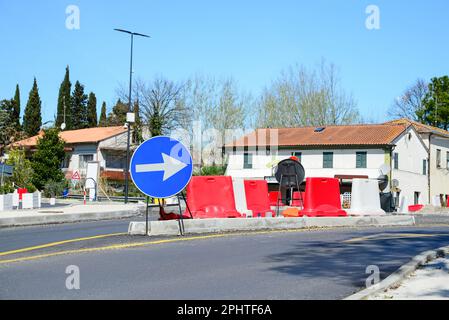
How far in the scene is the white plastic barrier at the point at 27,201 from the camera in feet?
87.0

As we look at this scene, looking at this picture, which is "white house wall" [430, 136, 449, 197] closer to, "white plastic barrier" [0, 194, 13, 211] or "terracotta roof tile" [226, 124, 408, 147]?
"terracotta roof tile" [226, 124, 408, 147]

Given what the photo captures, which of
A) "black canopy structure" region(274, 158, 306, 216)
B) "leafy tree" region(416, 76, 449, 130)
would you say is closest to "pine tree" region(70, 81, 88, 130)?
"leafy tree" region(416, 76, 449, 130)

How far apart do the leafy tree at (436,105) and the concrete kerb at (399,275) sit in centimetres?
6711

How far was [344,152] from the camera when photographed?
56719mm

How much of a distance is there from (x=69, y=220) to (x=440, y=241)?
34.8 feet

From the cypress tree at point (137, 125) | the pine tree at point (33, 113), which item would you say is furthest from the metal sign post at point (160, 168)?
the pine tree at point (33, 113)

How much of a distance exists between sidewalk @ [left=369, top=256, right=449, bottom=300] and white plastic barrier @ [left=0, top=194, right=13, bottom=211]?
19132 mm

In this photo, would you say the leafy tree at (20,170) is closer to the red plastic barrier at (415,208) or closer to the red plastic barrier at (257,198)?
the red plastic barrier at (415,208)

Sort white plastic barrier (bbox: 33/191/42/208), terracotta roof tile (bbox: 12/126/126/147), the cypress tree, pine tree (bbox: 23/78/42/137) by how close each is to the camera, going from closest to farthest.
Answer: white plastic barrier (bbox: 33/191/42/208) → the cypress tree → terracotta roof tile (bbox: 12/126/126/147) → pine tree (bbox: 23/78/42/137)

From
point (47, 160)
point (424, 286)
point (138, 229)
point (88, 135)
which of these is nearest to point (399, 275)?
point (424, 286)

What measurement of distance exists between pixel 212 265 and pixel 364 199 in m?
9.58

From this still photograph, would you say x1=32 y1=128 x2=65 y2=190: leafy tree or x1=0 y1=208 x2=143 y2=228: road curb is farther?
x1=32 y1=128 x2=65 y2=190: leafy tree

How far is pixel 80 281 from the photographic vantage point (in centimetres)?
702

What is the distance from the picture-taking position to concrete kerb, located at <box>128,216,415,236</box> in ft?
39.2
